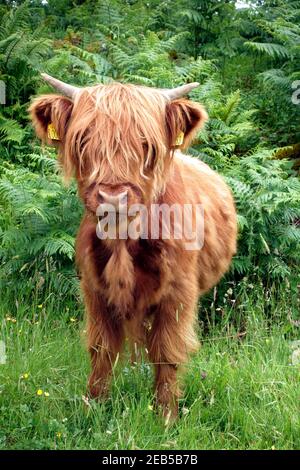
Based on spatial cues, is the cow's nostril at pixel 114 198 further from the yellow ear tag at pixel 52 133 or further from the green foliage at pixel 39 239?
the green foliage at pixel 39 239

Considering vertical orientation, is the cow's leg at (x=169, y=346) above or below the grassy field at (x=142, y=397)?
above

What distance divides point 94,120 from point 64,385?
1.63 metres

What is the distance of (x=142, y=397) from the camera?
3797 millimetres

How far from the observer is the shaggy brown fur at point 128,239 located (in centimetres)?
337

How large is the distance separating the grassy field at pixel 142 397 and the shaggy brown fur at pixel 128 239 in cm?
17

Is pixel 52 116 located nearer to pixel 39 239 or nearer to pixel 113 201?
pixel 113 201

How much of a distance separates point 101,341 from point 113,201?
1069 millimetres

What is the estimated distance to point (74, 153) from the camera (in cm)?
349

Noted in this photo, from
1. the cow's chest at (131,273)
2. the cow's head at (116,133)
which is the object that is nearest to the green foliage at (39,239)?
the cow's chest at (131,273)

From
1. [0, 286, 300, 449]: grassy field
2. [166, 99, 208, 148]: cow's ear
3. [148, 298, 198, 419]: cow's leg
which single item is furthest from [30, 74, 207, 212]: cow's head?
[0, 286, 300, 449]: grassy field

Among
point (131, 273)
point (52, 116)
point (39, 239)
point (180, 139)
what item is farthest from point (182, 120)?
point (39, 239)

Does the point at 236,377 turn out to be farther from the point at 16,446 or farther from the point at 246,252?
the point at 246,252

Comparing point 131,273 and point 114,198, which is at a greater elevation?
point 114,198
